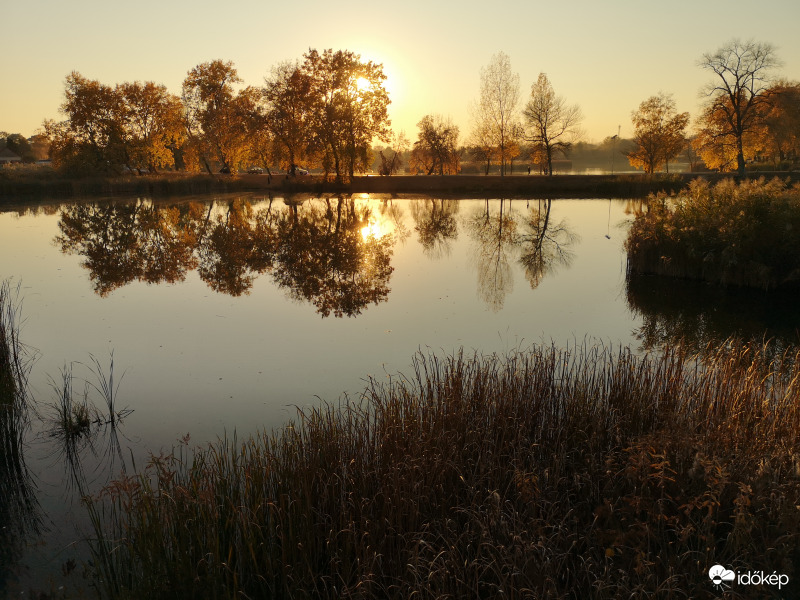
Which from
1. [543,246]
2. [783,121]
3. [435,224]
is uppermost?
[783,121]

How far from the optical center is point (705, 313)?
12.8 m

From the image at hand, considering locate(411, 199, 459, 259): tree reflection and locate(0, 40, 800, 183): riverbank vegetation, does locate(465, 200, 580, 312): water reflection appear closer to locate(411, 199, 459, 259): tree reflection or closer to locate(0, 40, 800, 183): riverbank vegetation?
locate(411, 199, 459, 259): tree reflection

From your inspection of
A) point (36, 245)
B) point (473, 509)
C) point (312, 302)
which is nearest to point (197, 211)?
point (36, 245)

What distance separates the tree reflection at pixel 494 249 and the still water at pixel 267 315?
12 centimetres

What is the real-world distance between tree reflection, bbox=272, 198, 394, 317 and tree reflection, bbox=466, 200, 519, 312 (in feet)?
9.37

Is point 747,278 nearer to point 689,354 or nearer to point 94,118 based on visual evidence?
point 689,354

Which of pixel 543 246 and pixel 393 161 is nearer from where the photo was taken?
pixel 543 246

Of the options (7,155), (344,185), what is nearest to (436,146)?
(344,185)

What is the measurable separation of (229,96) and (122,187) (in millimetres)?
15727

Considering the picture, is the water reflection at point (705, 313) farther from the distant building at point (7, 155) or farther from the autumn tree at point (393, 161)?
the distant building at point (7, 155)

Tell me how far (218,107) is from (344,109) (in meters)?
16.4

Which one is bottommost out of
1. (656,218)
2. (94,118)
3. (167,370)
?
(167,370)

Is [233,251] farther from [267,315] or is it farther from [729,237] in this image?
[729,237]

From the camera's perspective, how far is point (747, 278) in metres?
14.6
